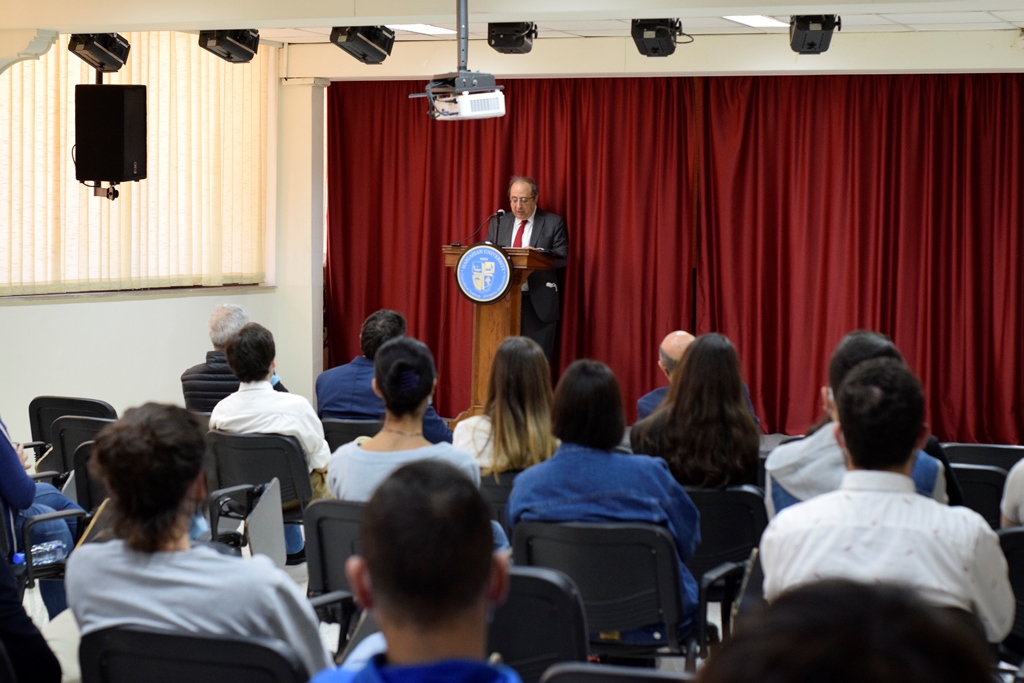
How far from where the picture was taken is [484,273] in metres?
7.14

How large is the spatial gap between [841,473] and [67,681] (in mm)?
2496

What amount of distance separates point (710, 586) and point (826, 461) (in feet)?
1.46

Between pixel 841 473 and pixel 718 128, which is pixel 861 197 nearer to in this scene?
pixel 718 128

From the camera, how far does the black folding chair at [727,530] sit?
315 centimetres

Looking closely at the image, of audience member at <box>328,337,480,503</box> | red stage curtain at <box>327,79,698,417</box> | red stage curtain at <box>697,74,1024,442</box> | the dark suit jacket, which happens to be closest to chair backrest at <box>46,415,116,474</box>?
audience member at <box>328,337,480,503</box>

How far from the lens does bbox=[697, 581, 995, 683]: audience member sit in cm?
60

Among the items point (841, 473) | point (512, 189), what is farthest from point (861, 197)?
point (841, 473)

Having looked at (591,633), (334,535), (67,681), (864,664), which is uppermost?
(864,664)

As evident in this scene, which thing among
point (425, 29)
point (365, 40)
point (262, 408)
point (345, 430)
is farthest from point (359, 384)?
point (425, 29)

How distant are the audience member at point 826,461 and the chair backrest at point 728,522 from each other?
14 cm

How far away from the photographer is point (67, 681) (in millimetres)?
3584

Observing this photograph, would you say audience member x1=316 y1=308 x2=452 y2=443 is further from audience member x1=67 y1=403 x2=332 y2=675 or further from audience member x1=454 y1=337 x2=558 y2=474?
audience member x1=67 y1=403 x2=332 y2=675

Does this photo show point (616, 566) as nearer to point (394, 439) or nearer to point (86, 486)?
point (394, 439)

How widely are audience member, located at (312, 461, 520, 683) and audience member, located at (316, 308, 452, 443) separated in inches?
129
